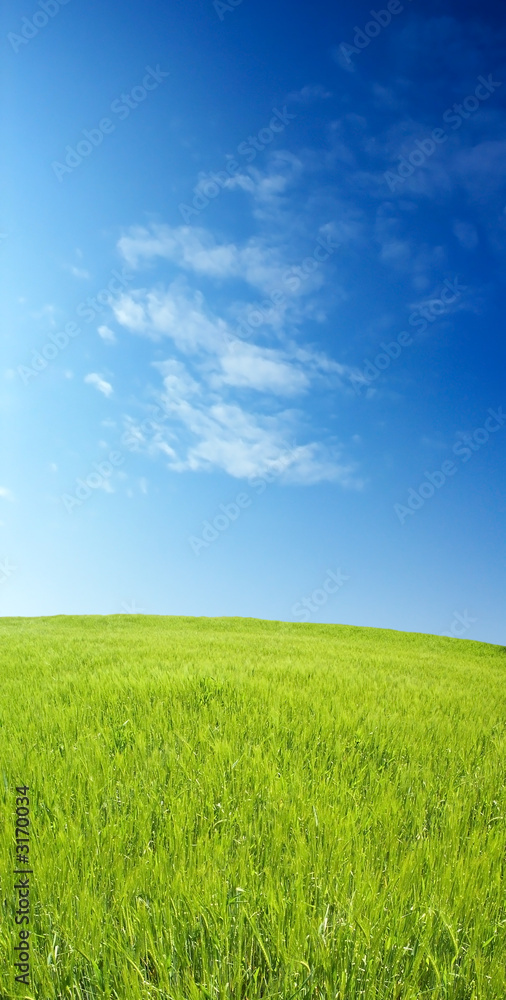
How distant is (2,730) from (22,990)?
11.0 feet

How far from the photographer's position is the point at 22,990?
2.08m

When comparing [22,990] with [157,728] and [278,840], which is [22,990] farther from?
[157,728]

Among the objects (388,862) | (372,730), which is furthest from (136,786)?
(372,730)

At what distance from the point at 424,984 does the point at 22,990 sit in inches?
69.2

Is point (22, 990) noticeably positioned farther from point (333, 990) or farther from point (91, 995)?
point (333, 990)

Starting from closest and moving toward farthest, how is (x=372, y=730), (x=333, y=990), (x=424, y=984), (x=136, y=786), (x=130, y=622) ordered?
(x=333, y=990) < (x=424, y=984) < (x=136, y=786) < (x=372, y=730) < (x=130, y=622)

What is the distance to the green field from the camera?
2.14 meters

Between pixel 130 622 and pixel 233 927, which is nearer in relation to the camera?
pixel 233 927

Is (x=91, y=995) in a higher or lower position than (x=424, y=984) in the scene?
lower

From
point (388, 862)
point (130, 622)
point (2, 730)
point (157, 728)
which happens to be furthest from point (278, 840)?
point (130, 622)

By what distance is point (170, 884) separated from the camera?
8.34 feet

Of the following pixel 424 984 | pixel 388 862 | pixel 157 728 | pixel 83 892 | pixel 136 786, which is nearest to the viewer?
pixel 424 984

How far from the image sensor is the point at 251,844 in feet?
9.88

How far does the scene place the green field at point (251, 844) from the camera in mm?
2143
